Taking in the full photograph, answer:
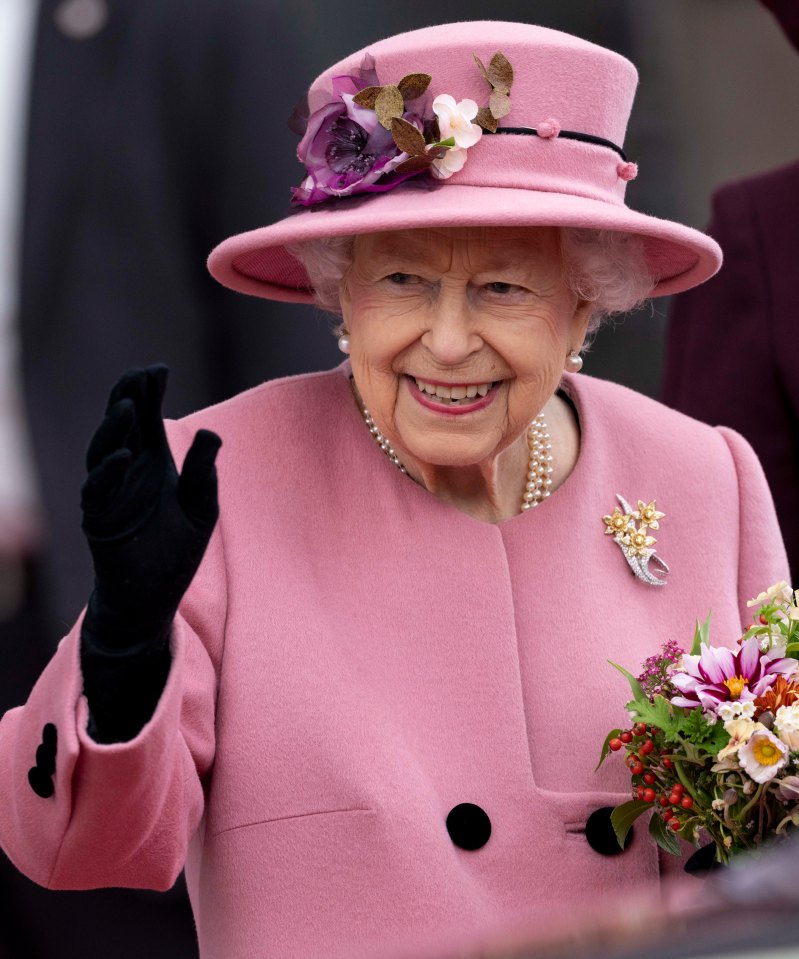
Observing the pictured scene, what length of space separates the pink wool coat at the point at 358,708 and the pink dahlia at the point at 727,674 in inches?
10.9

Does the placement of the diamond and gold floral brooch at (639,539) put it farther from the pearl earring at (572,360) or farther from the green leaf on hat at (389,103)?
the green leaf on hat at (389,103)

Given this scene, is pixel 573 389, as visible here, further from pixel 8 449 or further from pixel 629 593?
pixel 8 449

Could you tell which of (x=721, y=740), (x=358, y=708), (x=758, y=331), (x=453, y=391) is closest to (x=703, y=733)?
(x=721, y=740)

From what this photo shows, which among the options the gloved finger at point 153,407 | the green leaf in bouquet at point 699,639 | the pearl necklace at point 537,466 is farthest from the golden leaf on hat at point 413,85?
the green leaf in bouquet at point 699,639

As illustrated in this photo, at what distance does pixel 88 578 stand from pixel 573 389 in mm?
1089

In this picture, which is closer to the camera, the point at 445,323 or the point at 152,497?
the point at 152,497

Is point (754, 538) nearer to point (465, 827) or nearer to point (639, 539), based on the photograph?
point (639, 539)

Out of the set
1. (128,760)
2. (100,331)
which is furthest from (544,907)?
(100,331)

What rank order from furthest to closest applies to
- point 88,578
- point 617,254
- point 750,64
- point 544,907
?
point 750,64 < point 88,578 < point 617,254 < point 544,907

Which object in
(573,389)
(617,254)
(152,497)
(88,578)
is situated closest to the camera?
(152,497)

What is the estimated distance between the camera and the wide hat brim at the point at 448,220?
2.13m

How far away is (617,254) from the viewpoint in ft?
7.84

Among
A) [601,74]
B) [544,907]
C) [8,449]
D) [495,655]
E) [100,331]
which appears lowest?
[544,907]

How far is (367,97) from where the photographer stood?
88.0 inches
